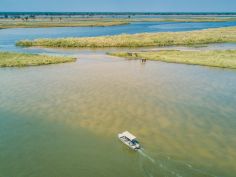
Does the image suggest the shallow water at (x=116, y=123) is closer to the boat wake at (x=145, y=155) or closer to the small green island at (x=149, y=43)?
the boat wake at (x=145, y=155)

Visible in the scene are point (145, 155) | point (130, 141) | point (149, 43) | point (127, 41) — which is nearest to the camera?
point (145, 155)

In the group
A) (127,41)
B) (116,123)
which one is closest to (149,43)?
(127,41)

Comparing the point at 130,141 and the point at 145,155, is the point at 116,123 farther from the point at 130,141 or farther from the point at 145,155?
the point at 145,155

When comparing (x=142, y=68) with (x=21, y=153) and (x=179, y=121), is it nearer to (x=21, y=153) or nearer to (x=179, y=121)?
(x=179, y=121)

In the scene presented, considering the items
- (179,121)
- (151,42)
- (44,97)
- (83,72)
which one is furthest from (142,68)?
(151,42)

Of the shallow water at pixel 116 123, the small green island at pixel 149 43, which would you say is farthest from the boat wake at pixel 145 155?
the small green island at pixel 149 43

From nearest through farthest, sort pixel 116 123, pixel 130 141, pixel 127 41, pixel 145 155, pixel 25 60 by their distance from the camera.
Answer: pixel 145 155
pixel 130 141
pixel 116 123
pixel 25 60
pixel 127 41

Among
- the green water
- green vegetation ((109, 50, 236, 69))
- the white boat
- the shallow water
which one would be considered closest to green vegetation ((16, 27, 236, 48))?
green vegetation ((109, 50, 236, 69))
